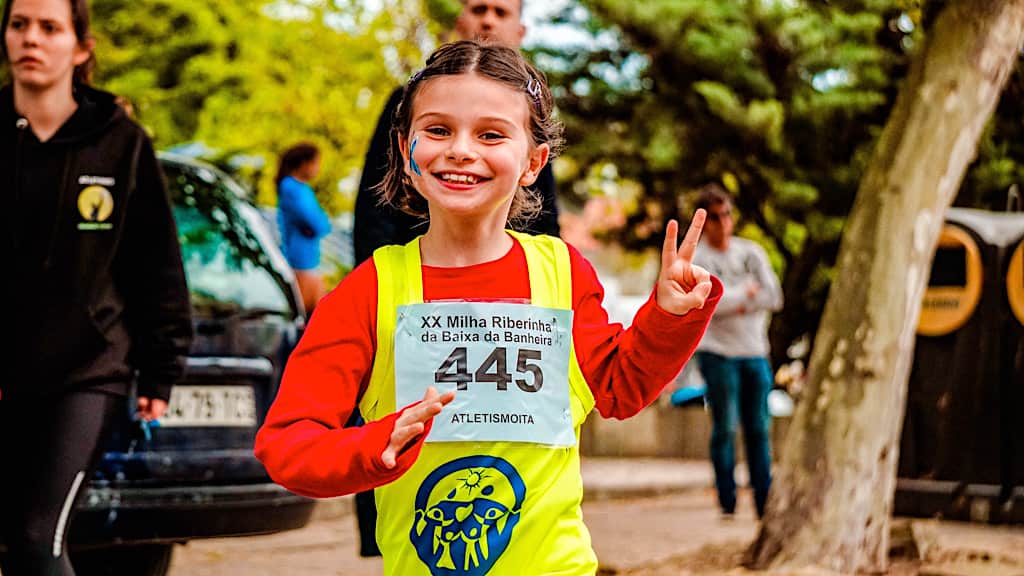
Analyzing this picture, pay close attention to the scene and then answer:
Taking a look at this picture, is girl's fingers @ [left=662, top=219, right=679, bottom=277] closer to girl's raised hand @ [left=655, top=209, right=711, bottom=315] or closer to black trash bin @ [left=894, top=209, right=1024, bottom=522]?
girl's raised hand @ [left=655, top=209, right=711, bottom=315]

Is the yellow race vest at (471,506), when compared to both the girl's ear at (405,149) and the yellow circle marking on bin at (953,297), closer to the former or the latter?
the girl's ear at (405,149)

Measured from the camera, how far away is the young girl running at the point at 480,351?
102 inches

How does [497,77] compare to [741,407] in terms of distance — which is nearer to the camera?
[497,77]

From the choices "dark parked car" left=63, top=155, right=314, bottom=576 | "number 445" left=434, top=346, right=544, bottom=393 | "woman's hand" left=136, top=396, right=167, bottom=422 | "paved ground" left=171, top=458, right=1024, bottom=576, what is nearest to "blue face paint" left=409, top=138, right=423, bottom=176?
"number 445" left=434, top=346, right=544, bottom=393

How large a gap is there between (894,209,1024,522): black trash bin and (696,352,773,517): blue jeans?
758 mm

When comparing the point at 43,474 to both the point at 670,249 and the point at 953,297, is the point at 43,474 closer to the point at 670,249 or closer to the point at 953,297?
the point at 670,249

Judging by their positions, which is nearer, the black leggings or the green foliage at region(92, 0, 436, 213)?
the black leggings

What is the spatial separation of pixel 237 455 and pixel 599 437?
30.3 feet

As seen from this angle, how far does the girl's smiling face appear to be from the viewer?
2.63 metres

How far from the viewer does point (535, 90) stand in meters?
2.79

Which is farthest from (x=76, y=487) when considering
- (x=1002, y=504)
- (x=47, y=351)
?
(x=1002, y=504)

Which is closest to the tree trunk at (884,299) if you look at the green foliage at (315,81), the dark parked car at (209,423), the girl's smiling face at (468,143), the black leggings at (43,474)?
the dark parked car at (209,423)

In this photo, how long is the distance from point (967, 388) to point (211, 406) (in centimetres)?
434

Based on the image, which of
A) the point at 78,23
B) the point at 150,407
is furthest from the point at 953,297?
the point at 78,23
